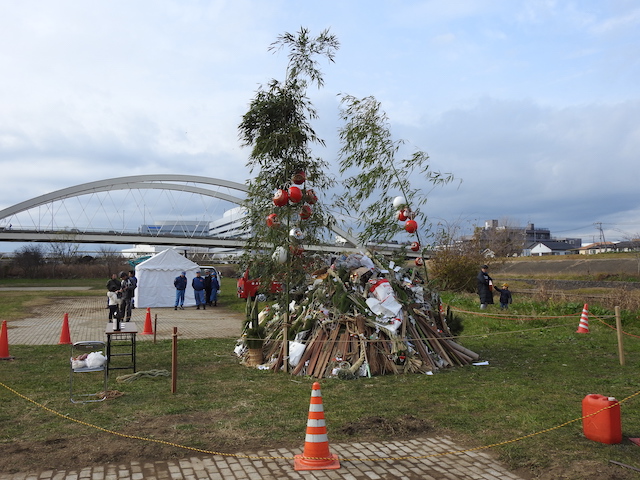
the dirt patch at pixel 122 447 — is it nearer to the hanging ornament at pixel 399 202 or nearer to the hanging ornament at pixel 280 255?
the hanging ornament at pixel 280 255

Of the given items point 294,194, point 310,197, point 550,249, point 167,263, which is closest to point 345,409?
point 294,194

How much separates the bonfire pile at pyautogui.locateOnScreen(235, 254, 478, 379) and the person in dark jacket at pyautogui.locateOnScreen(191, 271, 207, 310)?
13.5m

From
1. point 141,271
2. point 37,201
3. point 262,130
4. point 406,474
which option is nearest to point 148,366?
Result: point 262,130

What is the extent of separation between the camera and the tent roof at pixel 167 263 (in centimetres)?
2456

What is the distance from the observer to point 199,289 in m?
23.7

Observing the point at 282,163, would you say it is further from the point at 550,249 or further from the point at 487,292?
the point at 550,249

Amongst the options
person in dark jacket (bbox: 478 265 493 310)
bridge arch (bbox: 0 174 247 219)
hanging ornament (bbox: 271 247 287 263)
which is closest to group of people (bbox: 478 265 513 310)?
person in dark jacket (bbox: 478 265 493 310)

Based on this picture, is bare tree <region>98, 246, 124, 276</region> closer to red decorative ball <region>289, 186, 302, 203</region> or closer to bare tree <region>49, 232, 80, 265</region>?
bare tree <region>49, 232, 80, 265</region>

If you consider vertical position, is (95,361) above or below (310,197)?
below

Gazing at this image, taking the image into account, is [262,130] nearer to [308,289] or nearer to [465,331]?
[308,289]

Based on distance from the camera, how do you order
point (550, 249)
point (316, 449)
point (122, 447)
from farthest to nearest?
point (550, 249)
point (122, 447)
point (316, 449)

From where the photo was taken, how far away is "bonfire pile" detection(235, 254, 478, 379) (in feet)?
30.1

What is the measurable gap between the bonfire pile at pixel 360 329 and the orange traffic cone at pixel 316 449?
3777 mm

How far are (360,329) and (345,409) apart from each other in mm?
2460
